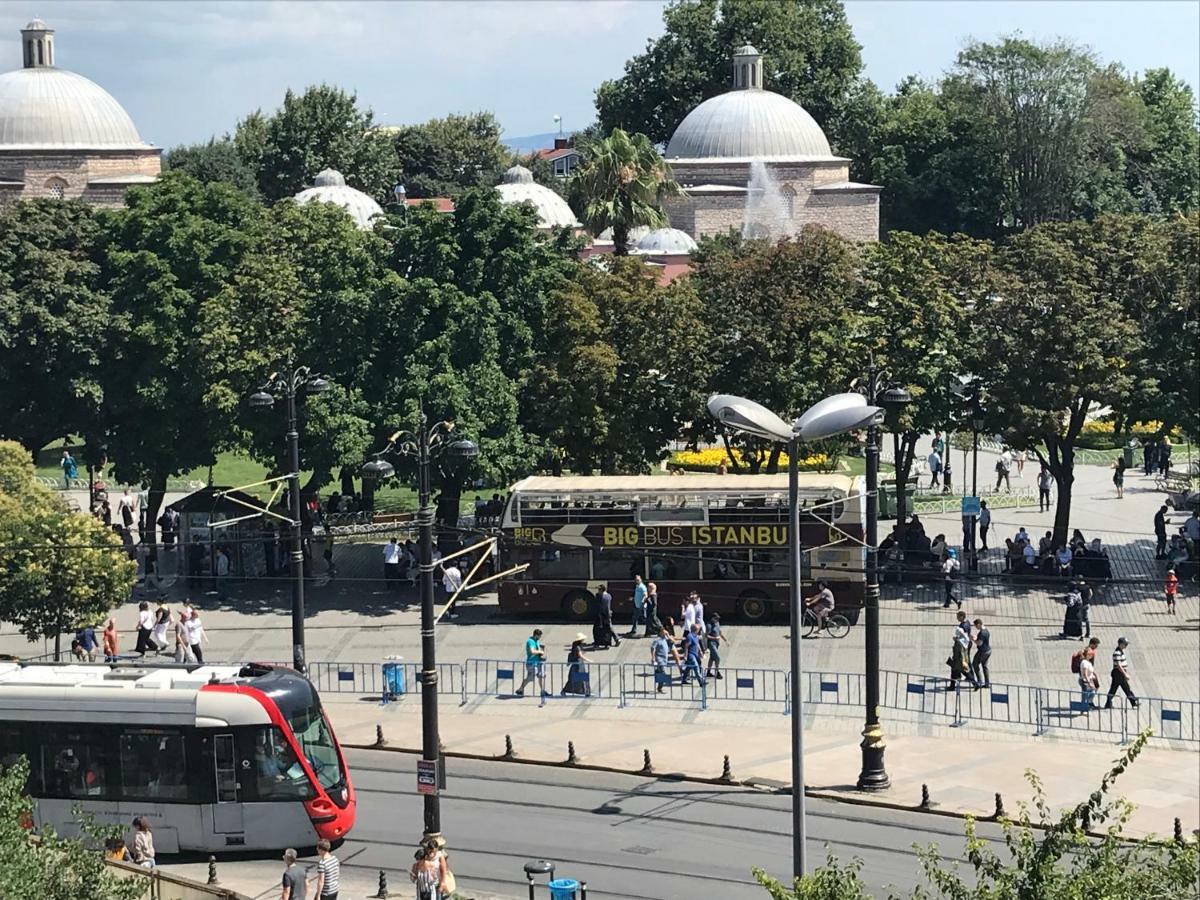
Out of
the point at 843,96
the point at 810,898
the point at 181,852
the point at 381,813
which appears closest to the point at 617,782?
the point at 381,813

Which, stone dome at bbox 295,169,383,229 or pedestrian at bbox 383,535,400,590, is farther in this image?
stone dome at bbox 295,169,383,229

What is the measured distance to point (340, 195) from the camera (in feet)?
294

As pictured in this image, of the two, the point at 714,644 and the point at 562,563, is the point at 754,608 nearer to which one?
the point at 562,563

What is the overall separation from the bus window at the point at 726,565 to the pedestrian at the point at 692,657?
429cm

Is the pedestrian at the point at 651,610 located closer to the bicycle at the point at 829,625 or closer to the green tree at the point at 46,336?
the bicycle at the point at 829,625

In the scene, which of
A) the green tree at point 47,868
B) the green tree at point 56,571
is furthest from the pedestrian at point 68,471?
the green tree at point 47,868

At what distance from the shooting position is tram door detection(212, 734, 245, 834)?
80.2 ft

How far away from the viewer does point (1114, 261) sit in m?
43.2

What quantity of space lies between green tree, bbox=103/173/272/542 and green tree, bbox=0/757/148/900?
27.0m

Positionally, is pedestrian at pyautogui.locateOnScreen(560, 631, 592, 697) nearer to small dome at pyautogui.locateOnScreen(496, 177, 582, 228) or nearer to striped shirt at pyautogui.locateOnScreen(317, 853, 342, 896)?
striped shirt at pyautogui.locateOnScreen(317, 853, 342, 896)

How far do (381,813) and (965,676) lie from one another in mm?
11643

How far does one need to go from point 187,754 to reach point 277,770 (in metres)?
1.20

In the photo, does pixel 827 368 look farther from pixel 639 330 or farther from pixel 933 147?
pixel 933 147

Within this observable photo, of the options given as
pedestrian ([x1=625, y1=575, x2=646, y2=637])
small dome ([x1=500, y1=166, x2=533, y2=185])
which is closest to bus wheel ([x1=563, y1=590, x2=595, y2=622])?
pedestrian ([x1=625, y1=575, x2=646, y2=637])
